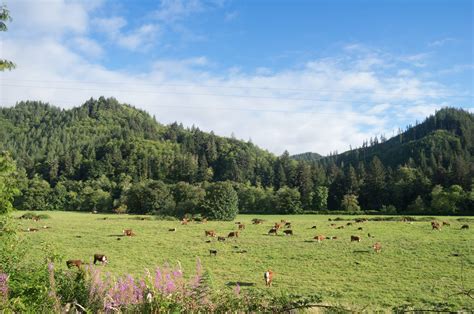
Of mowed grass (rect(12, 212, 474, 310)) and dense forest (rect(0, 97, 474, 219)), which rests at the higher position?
dense forest (rect(0, 97, 474, 219))

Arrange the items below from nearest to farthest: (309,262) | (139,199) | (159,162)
Answer: (309,262) < (139,199) < (159,162)

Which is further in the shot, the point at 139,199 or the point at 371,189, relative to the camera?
the point at 371,189

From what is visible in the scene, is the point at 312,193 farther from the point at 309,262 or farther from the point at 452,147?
the point at 452,147

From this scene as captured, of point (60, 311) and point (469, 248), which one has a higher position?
point (60, 311)

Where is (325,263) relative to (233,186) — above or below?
below

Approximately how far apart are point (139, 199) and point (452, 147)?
6374 inches

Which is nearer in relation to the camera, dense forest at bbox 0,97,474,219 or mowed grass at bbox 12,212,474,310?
mowed grass at bbox 12,212,474,310

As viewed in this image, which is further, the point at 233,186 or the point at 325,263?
the point at 233,186

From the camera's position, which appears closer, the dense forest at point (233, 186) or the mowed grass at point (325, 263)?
the mowed grass at point (325, 263)

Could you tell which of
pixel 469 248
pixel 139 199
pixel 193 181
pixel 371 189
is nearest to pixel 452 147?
pixel 371 189

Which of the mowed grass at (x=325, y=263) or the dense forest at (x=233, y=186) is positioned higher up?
the dense forest at (x=233, y=186)

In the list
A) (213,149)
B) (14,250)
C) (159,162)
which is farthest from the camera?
(213,149)

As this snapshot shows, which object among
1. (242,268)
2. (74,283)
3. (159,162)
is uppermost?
(159,162)

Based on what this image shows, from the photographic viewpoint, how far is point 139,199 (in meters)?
95.8
